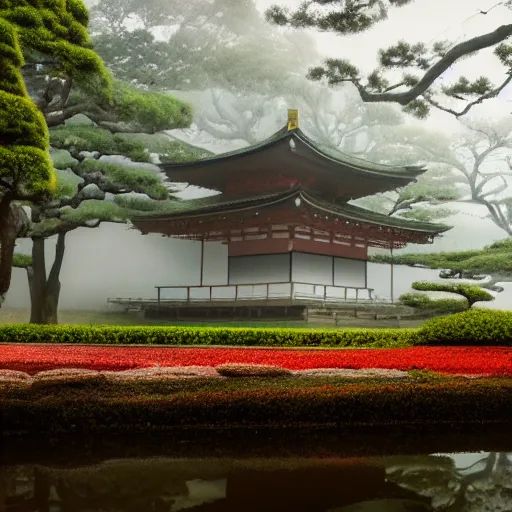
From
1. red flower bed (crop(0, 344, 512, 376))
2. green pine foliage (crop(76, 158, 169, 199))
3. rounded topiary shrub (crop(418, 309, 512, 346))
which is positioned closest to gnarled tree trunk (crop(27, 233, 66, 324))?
green pine foliage (crop(76, 158, 169, 199))

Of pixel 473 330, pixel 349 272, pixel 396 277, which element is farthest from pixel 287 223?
pixel 473 330

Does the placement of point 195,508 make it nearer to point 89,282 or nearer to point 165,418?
point 165,418

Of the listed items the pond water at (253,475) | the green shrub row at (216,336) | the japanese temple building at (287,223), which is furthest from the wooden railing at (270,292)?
the pond water at (253,475)

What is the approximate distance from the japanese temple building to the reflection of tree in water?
6.70 metres

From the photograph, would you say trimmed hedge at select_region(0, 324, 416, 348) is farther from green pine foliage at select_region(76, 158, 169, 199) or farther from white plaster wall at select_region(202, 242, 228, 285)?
green pine foliage at select_region(76, 158, 169, 199)

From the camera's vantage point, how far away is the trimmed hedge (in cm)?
Result: 845

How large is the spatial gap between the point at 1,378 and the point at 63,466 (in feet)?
5.71

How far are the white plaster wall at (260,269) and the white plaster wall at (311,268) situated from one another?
0.16 metres

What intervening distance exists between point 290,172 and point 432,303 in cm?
391

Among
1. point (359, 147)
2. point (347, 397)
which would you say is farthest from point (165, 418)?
point (359, 147)

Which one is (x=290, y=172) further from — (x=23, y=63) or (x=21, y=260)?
(x=23, y=63)

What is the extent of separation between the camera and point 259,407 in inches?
154

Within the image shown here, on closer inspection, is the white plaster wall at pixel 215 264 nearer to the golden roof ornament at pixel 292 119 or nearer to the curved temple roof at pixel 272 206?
the curved temple roof at pixel 272 206

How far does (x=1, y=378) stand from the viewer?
4.50 metres
